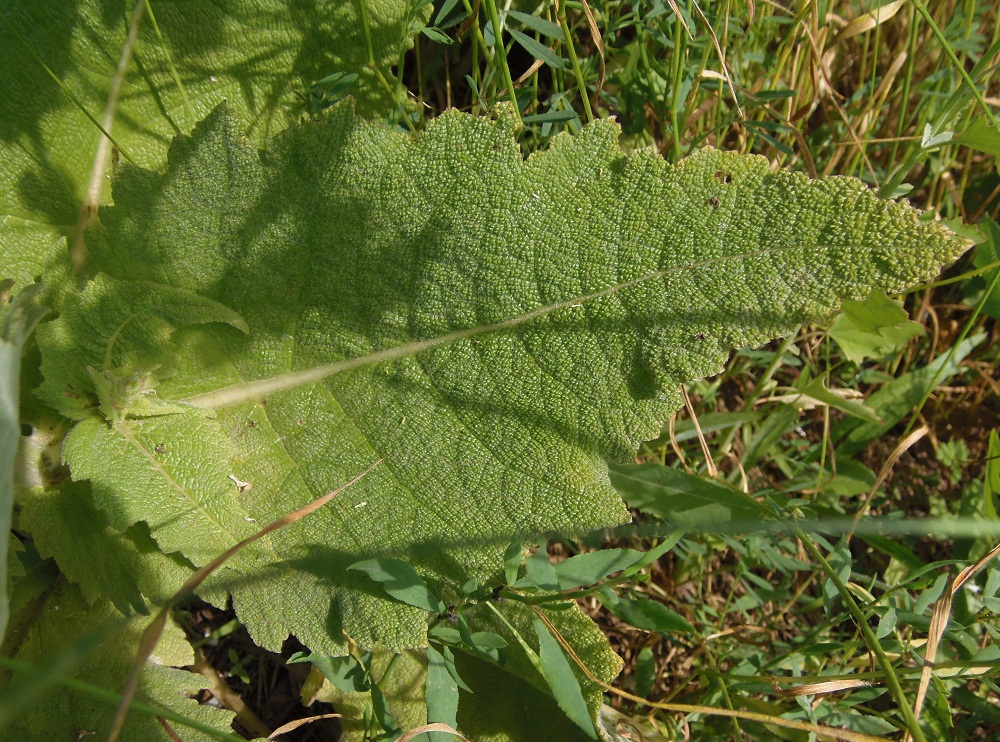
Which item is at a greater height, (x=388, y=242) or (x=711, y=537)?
(x=388, y=242)

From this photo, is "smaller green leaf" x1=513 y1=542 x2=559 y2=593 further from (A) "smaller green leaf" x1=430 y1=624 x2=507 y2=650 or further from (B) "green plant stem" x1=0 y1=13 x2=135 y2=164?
(B) "green plant stem" x1=0 y1=13 x2=135 y2=164

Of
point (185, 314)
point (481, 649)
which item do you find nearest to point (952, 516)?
point (481, 649)

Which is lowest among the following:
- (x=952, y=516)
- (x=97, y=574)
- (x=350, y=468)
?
(x=952, y=516)

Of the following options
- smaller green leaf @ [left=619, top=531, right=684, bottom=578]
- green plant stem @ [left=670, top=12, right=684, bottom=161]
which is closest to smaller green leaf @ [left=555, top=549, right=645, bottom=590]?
smaller green leaf @ [left=619, top=531, right=684, bottom=578]

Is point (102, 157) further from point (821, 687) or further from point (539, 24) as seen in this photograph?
point (821, 687)

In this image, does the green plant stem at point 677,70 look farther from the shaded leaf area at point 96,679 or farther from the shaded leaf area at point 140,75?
the shaded leaf area at point 96,679

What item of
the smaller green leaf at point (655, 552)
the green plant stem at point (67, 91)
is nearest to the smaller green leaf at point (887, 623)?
the smaller green leaf at point (655, 552)

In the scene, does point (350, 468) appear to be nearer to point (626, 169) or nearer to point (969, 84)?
point (626, 169)
